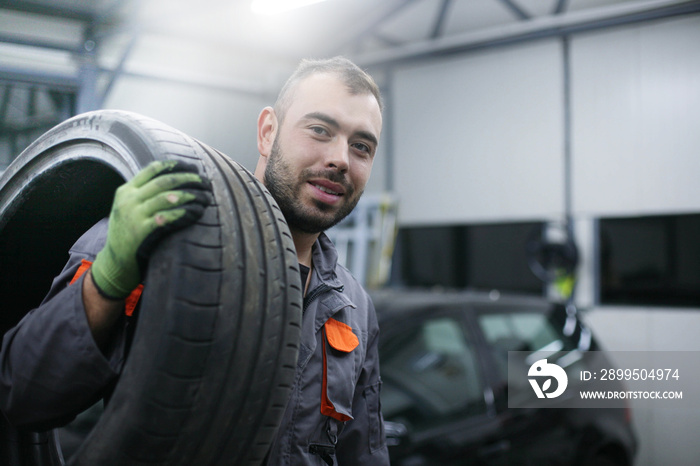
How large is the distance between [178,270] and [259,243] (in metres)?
0.16

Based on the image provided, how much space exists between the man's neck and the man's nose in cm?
17

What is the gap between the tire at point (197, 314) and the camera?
0.77 metres

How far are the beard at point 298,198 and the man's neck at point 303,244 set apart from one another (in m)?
0.02

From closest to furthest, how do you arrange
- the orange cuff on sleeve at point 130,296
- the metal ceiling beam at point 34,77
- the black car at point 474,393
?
the orange cuff on sleeve at point 130,296
the black car at point 474,393
the metal ceiling beam at point 34,77

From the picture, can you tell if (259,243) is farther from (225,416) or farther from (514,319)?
(514,319)

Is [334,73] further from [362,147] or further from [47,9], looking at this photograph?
[47,9]

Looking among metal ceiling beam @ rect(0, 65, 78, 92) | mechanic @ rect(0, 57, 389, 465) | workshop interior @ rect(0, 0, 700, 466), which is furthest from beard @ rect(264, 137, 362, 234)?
metal ceiling beam @ rect(0, 65, 78, 92)

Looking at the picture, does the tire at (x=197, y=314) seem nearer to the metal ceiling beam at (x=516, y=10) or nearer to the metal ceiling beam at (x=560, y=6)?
the metal ceiling beam at (x=516, y=10)

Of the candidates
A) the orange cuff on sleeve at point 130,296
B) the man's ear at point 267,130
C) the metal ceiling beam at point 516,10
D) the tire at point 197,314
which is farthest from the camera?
the metal ceiling beam at point 516,10

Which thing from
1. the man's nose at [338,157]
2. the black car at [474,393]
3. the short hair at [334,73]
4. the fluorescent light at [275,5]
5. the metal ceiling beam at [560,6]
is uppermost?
the metal ceiling beam at [560,6]

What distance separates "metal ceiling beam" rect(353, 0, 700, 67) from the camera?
4.75 m

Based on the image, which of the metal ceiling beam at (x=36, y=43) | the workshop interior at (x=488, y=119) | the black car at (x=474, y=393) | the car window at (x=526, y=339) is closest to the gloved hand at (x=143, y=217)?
the black car at (x=474, y=393)

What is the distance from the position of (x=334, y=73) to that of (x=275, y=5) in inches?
165

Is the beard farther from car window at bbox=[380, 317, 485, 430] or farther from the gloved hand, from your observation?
car window at bbox=[380, 317, 485, 430]
